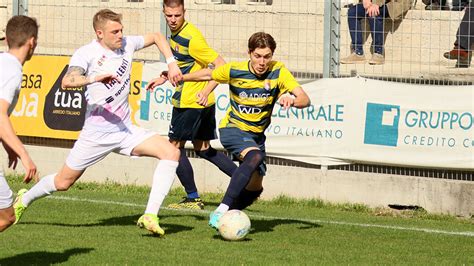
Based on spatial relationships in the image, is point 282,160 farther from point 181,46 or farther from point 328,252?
point 328,252

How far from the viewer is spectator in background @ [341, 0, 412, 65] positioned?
14641 mm

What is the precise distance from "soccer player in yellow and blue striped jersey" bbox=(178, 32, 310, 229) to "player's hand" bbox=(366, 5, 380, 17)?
148 inches

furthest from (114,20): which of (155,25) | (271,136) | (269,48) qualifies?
(155,25)

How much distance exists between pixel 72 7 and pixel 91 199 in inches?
150

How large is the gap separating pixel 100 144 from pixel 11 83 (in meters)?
2.76

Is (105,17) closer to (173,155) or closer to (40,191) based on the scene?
(173,155)

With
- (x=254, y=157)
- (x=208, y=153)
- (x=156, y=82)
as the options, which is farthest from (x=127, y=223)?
(x=208, y=153)

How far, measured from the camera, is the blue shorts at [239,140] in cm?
1122

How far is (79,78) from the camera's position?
10.5 metres

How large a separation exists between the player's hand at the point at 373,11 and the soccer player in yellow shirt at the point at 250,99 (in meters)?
3.76

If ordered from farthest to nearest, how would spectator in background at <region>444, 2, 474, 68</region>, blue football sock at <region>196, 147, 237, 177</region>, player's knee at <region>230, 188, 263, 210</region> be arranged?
spectator in background at <region>444, 2, 474, 68</region>
blue football sock at <region>196, 147, 237, 177</region>
player's knee at <region>230, 188, 263, 210</region>

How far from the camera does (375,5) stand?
14.8 m

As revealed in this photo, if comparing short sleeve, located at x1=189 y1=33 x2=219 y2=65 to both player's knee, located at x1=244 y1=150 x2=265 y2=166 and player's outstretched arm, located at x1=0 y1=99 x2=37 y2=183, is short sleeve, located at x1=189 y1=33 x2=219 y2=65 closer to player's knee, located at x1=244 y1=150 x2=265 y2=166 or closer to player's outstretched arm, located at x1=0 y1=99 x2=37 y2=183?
player's knee, located at x1=244 y1=150 x2=265 y2=166

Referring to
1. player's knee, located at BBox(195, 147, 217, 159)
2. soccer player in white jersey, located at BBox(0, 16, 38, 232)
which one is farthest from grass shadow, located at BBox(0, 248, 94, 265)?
player's knee, located at BBox(195, 147, 217, 159)
